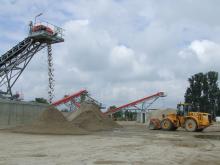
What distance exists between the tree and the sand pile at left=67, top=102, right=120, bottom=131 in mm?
51052

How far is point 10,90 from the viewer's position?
4362 cm

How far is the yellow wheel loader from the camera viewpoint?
112 ft

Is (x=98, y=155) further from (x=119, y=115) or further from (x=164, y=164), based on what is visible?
(x=119, y=115)

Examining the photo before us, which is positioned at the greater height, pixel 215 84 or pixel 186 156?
pixel 215 84

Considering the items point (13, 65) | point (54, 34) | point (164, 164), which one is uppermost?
point (54, 34)

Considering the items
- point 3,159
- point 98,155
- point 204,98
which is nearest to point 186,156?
point 98,155

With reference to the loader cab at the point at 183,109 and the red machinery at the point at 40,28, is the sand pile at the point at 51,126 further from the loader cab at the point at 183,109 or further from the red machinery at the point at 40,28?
the red machinery at the point at 40,28

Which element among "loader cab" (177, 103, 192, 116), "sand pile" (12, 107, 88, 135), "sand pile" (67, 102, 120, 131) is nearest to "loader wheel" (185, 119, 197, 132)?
"loader cab" (177, 103, 192, 116)

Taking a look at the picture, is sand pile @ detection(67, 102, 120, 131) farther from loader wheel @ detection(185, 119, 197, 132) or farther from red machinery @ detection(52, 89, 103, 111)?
red machinery @ detection(52, 89, 103, 111)

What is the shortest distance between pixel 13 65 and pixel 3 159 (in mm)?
32405

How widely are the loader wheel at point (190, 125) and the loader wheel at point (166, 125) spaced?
1788 mm

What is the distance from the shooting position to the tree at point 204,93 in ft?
300

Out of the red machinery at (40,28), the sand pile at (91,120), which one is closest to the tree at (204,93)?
the sand pile at (91,120)

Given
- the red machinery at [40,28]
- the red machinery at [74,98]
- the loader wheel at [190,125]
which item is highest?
the red machinery at [40,28]
